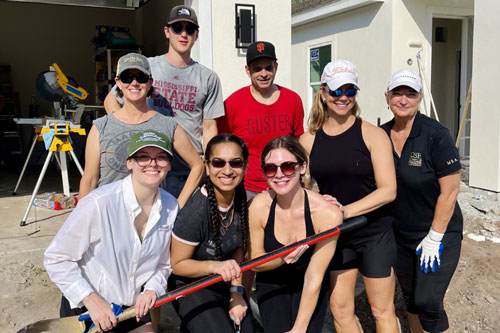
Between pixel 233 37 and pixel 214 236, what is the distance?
3280mm

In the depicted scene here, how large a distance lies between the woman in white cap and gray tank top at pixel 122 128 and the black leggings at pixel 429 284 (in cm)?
144

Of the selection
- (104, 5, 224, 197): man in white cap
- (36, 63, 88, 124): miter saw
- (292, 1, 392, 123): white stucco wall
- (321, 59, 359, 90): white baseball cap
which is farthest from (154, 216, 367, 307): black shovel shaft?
(292, 1, 392, 123): white stucco wall

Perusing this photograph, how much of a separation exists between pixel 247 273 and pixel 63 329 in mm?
1110

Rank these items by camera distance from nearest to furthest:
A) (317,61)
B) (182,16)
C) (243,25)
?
(182,16) < (243,25) < (317,61)

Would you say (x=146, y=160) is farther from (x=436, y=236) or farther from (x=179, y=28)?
(x=436, y=236)

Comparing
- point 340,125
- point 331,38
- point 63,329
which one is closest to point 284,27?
point 340,125

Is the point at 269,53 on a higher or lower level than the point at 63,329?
higher

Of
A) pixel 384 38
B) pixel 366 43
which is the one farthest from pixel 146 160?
pixel 366 43

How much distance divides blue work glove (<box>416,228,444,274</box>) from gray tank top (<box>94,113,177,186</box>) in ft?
5.34

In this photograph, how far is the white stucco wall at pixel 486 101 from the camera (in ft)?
20.2

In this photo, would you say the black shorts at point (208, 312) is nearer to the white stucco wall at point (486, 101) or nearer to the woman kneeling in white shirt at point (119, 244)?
the woman kneeling in white shirt at point (119, 244)

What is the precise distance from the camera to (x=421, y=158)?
8.40ft

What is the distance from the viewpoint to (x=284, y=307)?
254 cm

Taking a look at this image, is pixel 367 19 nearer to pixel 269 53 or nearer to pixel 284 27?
pixel 284 27
